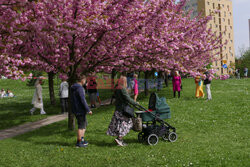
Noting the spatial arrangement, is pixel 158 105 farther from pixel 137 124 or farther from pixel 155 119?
pixel 137 124

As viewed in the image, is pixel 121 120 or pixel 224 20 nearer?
pixel 121 120

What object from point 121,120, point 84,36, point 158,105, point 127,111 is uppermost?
point 84,36

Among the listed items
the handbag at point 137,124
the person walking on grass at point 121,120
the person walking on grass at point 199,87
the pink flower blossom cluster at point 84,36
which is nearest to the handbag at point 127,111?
the person walking on grass at point 121,120

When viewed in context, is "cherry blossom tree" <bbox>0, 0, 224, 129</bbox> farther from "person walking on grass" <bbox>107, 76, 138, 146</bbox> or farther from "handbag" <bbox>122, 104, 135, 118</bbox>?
"handbag" <bbox>122, 104, 135, 118</bbox>

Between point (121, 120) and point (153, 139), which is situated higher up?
point (121, 120)

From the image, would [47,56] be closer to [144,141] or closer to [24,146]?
[24,146]

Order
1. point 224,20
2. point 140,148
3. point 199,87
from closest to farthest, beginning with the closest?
point 140,148 < point 199,87 < point 224,20

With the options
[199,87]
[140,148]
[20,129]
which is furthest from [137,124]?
[199,87]

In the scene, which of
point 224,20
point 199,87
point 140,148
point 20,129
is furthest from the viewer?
point 224,20

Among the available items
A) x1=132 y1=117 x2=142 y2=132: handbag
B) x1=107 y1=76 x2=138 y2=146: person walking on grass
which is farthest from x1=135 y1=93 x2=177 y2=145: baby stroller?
x1=107 y1=76 x2=138 y2=146: person walking on grass

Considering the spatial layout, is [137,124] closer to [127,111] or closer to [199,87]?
[127,111]

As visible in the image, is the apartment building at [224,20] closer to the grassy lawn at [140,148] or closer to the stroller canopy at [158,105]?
the grassy lawn at [140,148]

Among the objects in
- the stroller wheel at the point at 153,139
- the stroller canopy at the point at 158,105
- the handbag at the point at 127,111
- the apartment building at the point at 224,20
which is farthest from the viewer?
the apartment building at the point at 224,20

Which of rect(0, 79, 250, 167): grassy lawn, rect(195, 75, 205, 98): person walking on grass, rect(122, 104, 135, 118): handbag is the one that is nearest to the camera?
rect(0, 79, 250, 167): grassy lawn
